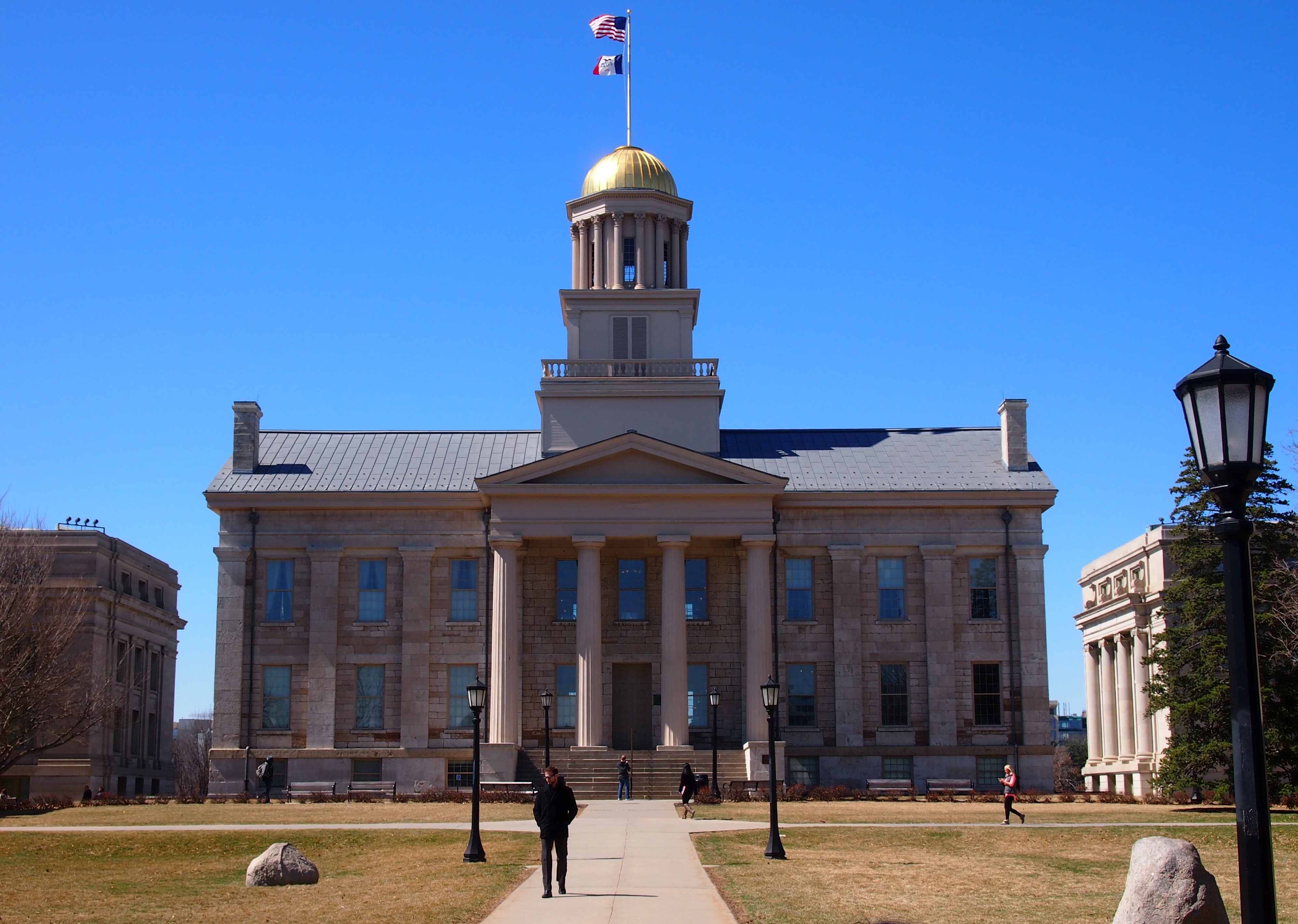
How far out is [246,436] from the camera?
55.6m

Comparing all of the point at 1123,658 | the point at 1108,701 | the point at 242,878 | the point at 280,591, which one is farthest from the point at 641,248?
the point at 242,878

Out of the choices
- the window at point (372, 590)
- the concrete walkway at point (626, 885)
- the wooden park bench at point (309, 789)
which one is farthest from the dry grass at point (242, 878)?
the window at point (372, 590)

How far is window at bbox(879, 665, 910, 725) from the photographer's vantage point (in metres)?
53.2

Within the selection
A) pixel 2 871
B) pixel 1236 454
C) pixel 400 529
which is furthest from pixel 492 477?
pixel 1236 454

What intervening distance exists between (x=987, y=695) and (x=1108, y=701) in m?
26.9

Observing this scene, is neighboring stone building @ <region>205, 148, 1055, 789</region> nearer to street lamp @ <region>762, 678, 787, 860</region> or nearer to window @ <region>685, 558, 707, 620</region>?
window @ <region>685, 558, 707, 620</region>

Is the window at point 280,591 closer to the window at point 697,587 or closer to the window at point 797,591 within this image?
the window at point 697,587

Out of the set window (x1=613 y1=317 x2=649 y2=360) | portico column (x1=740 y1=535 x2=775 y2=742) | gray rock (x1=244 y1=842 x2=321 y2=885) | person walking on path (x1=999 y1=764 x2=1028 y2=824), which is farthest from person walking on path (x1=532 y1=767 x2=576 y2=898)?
window (x1=613 y1=317 x2=649 y2=360)

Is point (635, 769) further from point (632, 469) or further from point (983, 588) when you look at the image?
point (983, 588)

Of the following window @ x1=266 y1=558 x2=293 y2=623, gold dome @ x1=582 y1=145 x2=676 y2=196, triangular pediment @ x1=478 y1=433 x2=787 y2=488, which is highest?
gold dome @ x1=582 y1=145 x2=676 y2=196

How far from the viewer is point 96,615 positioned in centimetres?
7275

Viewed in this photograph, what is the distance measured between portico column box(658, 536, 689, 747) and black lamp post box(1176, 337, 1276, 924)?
41111mm

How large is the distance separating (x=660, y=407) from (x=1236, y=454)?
4673 cm

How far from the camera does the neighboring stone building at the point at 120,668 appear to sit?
70125 mm
